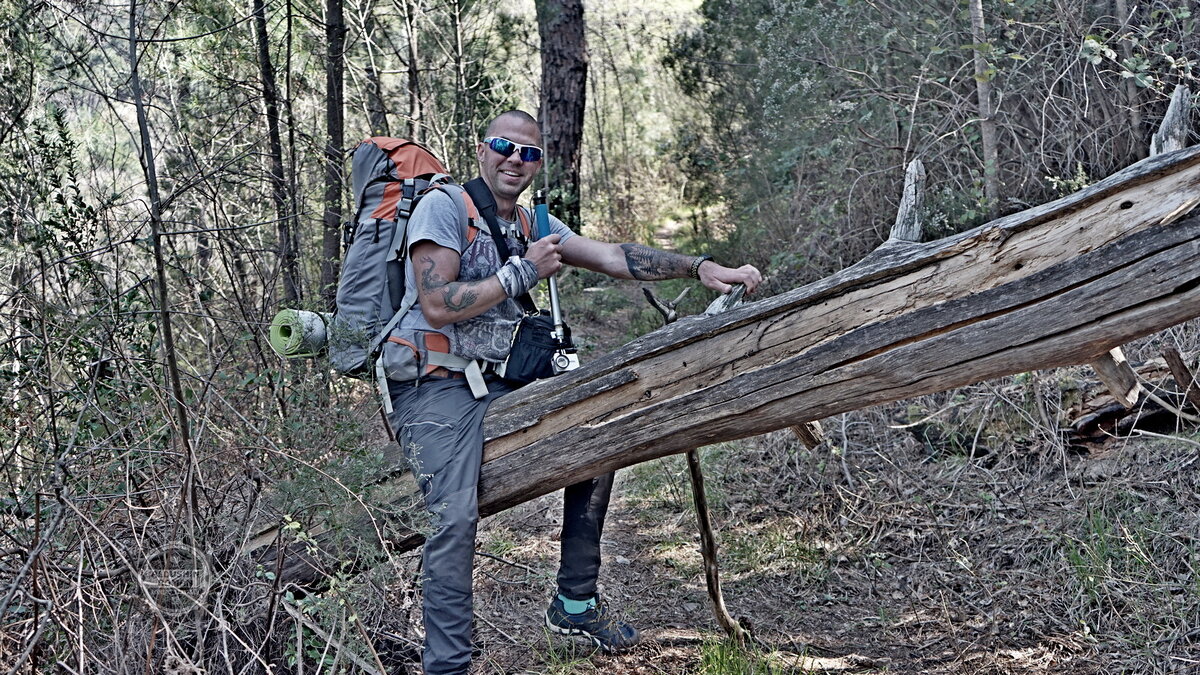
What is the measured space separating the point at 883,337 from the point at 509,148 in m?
1.68

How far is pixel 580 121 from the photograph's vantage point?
11.4 metres

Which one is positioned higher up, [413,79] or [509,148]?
[413,79]

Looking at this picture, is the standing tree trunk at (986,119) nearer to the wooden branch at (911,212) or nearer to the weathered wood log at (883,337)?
the wooden branch at (911,212)

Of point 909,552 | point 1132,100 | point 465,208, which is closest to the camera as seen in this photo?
point 465,208

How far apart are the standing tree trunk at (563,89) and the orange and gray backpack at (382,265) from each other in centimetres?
709

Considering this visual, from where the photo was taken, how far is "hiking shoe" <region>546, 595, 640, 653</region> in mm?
4305

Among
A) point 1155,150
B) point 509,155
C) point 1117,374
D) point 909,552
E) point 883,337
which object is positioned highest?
point 509,155

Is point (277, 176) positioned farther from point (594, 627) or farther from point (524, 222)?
point (594, 627)

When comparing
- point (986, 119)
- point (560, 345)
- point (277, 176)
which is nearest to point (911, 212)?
point (560, 345)

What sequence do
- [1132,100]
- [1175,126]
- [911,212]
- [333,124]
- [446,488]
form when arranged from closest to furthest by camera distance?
[1175,126] < [911,212] < [446,488] < [1132,100] < [333,124]

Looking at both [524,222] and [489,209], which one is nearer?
[489,209]

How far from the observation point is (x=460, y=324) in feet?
12.5

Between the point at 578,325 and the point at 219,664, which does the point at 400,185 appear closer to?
the point at 219,664

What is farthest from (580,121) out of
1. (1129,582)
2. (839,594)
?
(1129,582)
